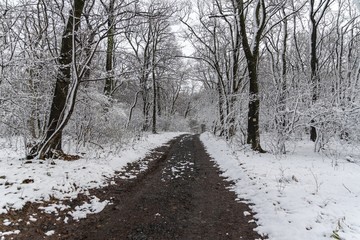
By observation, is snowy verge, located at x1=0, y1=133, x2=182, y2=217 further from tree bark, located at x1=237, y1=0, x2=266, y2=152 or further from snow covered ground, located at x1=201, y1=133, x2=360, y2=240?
tree bark, located at x1=237, y1=0, x2=266, y2=152

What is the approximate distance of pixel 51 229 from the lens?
14.1ft

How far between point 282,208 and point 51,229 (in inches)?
168

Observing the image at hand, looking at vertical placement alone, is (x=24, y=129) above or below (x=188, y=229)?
above

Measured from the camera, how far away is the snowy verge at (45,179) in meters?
5.04

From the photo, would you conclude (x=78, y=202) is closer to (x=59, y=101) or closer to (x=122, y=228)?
A: (x=122, y=228)

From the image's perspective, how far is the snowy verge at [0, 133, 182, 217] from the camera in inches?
198

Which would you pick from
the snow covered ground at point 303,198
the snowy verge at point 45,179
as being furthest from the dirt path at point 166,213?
the snowy verge at point 45,179

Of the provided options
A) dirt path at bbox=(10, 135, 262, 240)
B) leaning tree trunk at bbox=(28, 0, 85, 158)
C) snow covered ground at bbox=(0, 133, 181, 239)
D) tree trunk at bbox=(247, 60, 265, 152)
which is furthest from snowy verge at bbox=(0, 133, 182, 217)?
tree trunk at bbox=(247, 60, 265, 152)

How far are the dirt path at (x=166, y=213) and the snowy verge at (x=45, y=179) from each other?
1.75 feet

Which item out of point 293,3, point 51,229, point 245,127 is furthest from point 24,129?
point 293,3

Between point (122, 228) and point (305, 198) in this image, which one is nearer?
point (122, 228)

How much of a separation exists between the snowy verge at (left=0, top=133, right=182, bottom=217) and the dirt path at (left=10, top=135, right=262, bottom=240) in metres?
0.53

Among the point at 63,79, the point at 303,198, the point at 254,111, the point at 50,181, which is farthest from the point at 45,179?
the point at 254,111

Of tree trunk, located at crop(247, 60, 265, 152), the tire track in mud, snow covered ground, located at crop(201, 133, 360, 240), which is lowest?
the tire track in mud
